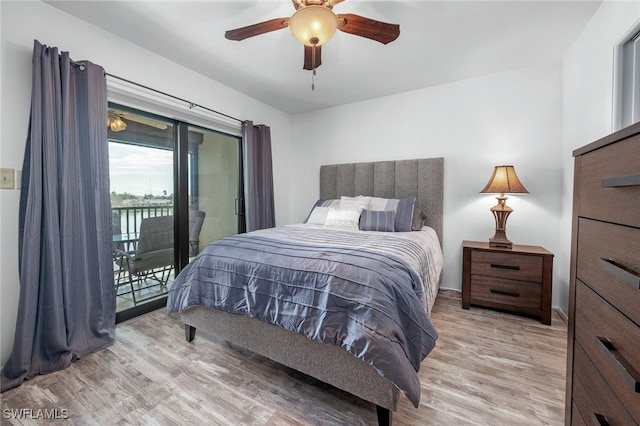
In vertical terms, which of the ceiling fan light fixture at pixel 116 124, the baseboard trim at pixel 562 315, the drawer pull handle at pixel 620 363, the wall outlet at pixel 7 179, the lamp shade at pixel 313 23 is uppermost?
the lamp shade at pixel 313 23

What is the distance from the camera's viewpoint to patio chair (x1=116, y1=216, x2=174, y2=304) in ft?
8.11

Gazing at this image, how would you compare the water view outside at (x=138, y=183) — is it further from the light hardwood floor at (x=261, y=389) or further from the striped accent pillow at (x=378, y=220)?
the striped accent pillow at (x=378, y=220)

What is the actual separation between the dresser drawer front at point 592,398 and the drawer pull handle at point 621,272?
304 millimetres

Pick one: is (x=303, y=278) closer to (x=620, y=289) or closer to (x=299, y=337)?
(x=299, y=337)

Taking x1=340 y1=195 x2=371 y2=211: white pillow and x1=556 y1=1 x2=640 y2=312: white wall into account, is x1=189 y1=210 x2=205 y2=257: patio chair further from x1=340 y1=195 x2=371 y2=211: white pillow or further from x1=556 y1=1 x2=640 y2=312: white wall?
x1=556 y1=1 x2=640 y2=312: white wall

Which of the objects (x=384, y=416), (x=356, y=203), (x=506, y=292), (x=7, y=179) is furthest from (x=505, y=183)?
(x=7, y=179)

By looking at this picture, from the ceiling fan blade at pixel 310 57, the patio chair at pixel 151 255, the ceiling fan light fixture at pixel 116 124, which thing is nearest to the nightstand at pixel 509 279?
the ceiling fan blade at pixel 310 57

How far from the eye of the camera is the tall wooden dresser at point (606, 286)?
1.85 feet

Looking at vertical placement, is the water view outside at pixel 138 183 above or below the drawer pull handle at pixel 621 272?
above

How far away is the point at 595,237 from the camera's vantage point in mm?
721

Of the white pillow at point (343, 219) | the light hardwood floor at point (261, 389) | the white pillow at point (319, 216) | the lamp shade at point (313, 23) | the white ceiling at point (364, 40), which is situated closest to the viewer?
the light hardwood floor at point (261, 389)

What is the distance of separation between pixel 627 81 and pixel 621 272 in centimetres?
188

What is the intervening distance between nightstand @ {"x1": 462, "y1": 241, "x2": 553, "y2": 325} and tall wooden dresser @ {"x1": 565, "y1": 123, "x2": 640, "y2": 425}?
5.35ft

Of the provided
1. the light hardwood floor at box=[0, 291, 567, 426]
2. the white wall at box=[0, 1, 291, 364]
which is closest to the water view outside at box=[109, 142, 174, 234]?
the white wall at box=[0, 1, 291, 364]
